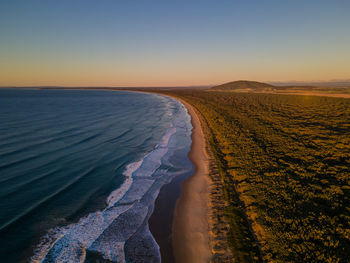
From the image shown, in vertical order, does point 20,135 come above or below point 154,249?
above

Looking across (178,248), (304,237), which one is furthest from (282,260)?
(178,248)

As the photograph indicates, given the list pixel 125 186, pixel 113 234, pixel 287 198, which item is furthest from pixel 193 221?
pixel 125 186

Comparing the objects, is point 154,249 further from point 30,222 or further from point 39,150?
point 39,150

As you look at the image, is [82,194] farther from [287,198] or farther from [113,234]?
[287,198]

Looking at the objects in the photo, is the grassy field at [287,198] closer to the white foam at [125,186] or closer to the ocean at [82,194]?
the ocean at [82,194]

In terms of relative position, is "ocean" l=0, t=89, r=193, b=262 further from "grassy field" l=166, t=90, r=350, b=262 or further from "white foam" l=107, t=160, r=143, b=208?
"grassy field" l=166, t=90, r=350, b=262

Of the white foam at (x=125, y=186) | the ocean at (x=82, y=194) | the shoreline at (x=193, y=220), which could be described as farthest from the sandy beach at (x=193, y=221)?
the white foam at (x=125, y=186)

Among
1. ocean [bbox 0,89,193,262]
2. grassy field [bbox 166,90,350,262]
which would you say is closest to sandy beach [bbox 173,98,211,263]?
ocean [bbox 0,89,193,262]
